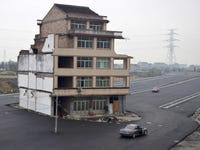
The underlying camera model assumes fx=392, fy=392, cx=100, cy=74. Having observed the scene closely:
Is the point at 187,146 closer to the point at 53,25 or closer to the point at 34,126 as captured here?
the point at 34,126

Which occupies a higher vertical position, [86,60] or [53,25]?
[53,25]

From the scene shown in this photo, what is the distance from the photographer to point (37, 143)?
40.5m

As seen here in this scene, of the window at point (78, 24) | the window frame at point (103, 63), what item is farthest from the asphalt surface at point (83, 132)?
the window at point (78, 24)

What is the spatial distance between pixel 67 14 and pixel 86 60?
27.4ft

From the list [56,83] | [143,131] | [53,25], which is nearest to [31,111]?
[56,83]

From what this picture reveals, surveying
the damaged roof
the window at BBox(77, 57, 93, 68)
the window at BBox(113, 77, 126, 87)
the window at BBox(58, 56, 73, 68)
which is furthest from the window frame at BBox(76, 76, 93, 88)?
the damaged roof

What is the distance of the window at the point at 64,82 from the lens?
207 feet

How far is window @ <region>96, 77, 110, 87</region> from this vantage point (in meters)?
64.5

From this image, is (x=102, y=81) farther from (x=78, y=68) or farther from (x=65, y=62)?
(x=65, y=62)

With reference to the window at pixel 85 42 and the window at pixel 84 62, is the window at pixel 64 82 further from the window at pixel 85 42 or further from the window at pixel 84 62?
the window at pixel 85 42

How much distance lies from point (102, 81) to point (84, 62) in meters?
4.73

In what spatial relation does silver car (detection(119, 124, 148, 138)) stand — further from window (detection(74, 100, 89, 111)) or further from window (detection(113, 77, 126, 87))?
window (detection(113, 77, 126, 87))

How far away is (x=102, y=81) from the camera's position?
6494cm

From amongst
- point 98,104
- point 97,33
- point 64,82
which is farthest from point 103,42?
point 98,104
